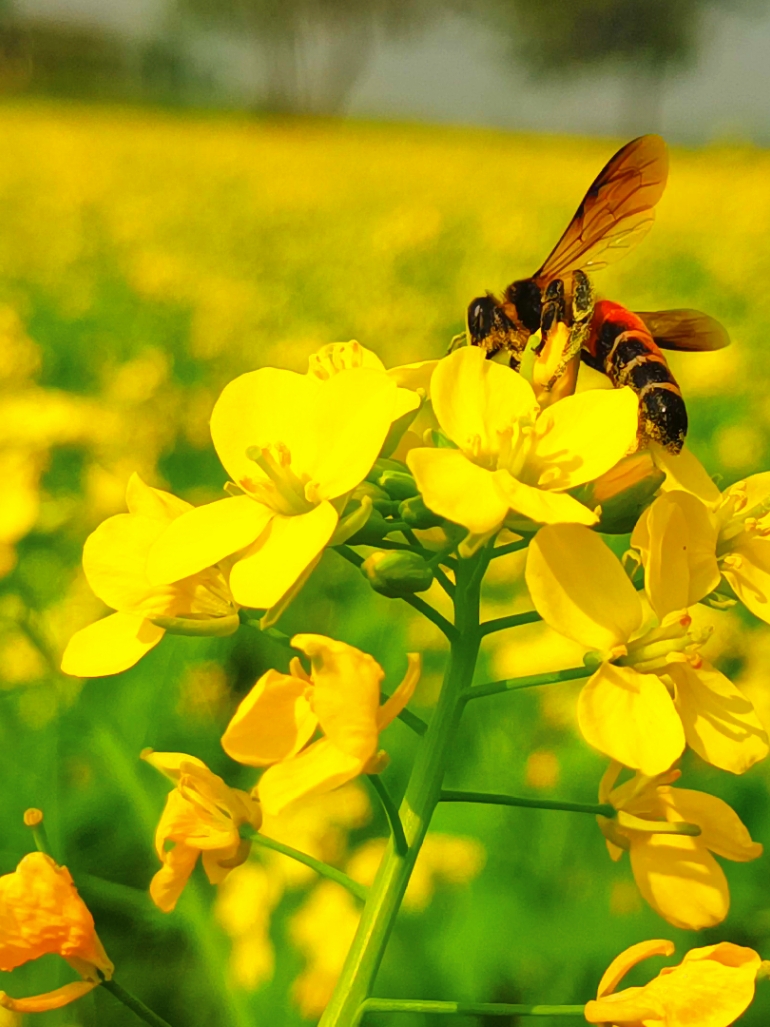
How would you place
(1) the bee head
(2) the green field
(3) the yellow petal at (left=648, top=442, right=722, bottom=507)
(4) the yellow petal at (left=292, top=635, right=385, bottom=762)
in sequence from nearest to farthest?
(4) the yellow petal at (left=292, top=635, right=385, bottom=762)
(3) the yellow petal at (left=648, top=442, right=722, bottom=507)
(1) the bee head
(2) the green field

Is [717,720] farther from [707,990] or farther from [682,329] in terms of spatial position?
[682,329]

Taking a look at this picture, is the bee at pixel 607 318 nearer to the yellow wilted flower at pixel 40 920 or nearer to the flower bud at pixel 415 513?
the flower bud at pixel 415 513

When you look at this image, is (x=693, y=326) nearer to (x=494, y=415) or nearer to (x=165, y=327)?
(x=494, y=415)

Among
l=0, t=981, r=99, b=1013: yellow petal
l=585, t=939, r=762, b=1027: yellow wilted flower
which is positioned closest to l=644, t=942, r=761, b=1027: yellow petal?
l=585, t=939, r=762, b=1027: yellow wilted flower

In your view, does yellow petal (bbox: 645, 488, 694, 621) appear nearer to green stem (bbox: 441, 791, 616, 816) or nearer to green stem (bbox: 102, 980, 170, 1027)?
green stem (bbox: 441, 791, 616, 816)

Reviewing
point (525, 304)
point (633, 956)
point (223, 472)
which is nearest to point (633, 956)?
point (633, 956)

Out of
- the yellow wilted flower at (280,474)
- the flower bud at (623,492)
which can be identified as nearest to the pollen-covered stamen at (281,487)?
the yellow wilted flower at (280,474)

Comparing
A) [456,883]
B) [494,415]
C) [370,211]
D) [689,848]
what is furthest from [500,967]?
[370,211]
